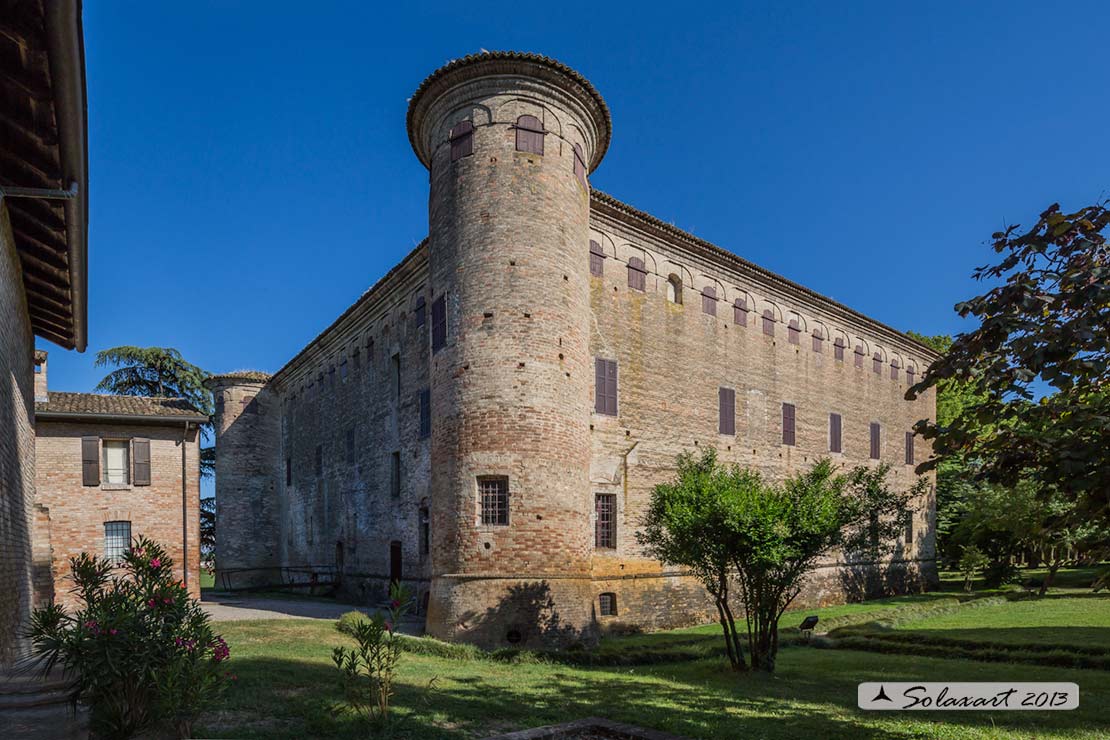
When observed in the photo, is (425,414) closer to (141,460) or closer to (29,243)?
(141,460)

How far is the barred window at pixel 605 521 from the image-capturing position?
19250mm

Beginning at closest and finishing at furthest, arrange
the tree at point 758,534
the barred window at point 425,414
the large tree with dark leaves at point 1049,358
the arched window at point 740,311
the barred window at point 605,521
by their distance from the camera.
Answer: the large tree with dark leaves at point 1049,358 < the tree at point 758,534 < the barred window at point 605,521 < the barred window at point 425,414 < the arched window at point 740,311

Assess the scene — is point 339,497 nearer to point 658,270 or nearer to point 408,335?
point 408,335

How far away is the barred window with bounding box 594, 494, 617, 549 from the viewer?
19250 mm

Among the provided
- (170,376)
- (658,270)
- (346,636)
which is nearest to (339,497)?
(346,636)

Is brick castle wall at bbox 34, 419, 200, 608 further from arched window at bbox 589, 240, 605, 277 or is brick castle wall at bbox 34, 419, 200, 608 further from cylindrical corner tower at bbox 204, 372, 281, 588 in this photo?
arched window at bbox 589, 240, 605, 277

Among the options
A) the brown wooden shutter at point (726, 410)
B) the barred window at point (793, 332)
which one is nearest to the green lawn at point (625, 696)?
the brown wooden shutter at point (726, 410)

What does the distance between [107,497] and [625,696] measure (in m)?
19.1

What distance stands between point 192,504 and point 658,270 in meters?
16.7

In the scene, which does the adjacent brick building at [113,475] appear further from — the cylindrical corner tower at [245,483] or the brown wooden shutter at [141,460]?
the cylindrical corner tower at [245,483]

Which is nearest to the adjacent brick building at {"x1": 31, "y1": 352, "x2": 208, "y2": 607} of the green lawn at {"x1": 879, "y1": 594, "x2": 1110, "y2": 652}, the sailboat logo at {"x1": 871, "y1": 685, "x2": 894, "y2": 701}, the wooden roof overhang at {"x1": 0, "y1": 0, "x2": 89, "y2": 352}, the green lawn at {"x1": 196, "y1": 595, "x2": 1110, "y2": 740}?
the green lawn at {"x1": 196, "y1": 595, "x2": 1110, "y2": 740}

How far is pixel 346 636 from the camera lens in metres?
14.9

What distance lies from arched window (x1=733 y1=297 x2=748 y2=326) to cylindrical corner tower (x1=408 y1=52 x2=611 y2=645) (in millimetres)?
7899

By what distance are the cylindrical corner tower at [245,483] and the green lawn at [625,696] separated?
1980 centimetres
